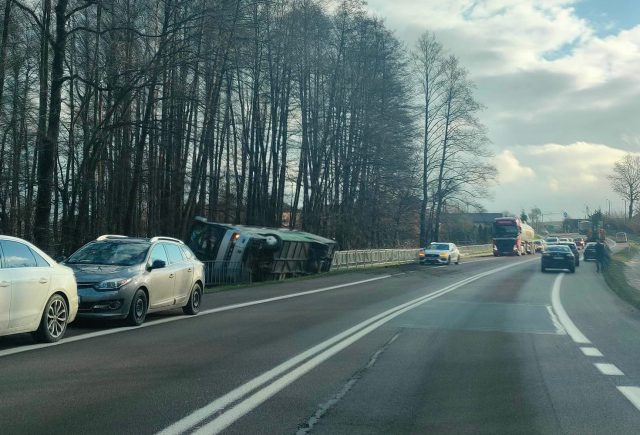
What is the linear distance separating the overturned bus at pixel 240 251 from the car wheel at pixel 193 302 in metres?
11.3

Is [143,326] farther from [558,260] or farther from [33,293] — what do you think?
[558,260]

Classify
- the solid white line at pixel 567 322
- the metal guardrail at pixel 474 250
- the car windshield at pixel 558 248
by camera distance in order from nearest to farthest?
the solid white line at pixel 567 322
the car windshield at pixel 558 248
the metal guardrail at pixel 474 250

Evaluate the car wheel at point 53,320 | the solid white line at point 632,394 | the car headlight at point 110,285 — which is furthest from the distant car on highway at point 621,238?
the car wheel at point 53,320

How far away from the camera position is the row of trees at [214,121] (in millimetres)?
24281

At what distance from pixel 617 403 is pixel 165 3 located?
22667 mm

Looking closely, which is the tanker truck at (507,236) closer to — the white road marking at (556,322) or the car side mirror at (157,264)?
the white road marking at (556,322)

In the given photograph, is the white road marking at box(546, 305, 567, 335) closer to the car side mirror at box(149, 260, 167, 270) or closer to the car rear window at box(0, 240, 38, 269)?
the car side mirror at box(149, 260, 167, 270)

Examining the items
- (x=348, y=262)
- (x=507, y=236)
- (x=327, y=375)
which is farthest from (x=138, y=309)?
(x=507, y=236)

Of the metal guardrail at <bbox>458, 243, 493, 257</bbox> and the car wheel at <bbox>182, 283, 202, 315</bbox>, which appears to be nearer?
the car wheel at <bbox>182, 283, 202, 315</bbox>

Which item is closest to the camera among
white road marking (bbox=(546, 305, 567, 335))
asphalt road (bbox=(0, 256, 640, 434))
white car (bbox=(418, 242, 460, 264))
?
asphalt road (bbox=(0, 256, 640, 434))

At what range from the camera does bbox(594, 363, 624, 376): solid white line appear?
29.5 feet

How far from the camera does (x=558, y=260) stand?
135ft

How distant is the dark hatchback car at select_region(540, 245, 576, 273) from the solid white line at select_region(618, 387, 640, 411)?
114ft

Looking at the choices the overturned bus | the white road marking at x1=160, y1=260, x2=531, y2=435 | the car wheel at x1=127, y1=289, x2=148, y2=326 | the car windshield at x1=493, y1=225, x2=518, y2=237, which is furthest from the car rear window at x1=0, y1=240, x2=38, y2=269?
the car windshield at x1=493, y1=225, x2=518, y2=237
